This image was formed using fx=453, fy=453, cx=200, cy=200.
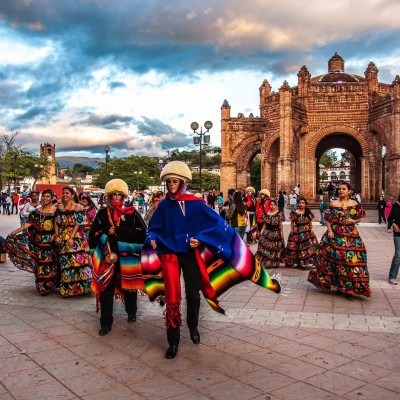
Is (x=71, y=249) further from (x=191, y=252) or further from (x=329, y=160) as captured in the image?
(x=329, y=160)

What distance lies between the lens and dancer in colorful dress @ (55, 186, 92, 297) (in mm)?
6699

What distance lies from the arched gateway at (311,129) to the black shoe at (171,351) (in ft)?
83.4

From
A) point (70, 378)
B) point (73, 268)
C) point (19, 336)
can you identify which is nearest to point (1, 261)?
point (73, 268)

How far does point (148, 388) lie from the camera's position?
3.66 metres

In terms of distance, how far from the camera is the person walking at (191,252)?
451 cm

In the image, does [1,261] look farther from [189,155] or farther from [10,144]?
[189,155]

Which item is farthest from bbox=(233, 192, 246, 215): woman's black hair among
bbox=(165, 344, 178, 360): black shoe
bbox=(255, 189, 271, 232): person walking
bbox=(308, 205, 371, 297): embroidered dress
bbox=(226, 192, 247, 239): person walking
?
bbox=(165, 344, 178, 360): black shoe

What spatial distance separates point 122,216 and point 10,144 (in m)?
53.4

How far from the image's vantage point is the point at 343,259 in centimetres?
672

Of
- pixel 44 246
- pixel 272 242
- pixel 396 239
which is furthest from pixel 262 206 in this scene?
pixel 44 246

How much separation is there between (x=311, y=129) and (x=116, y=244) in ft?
91.0

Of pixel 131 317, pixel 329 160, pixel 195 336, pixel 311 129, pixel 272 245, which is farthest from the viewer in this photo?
pixel 329 160

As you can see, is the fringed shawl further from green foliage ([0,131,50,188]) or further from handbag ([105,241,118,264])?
green foliage ([0,131,50,188])

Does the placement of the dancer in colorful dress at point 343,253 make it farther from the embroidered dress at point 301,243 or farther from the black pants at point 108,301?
the black pants at point 108,301
